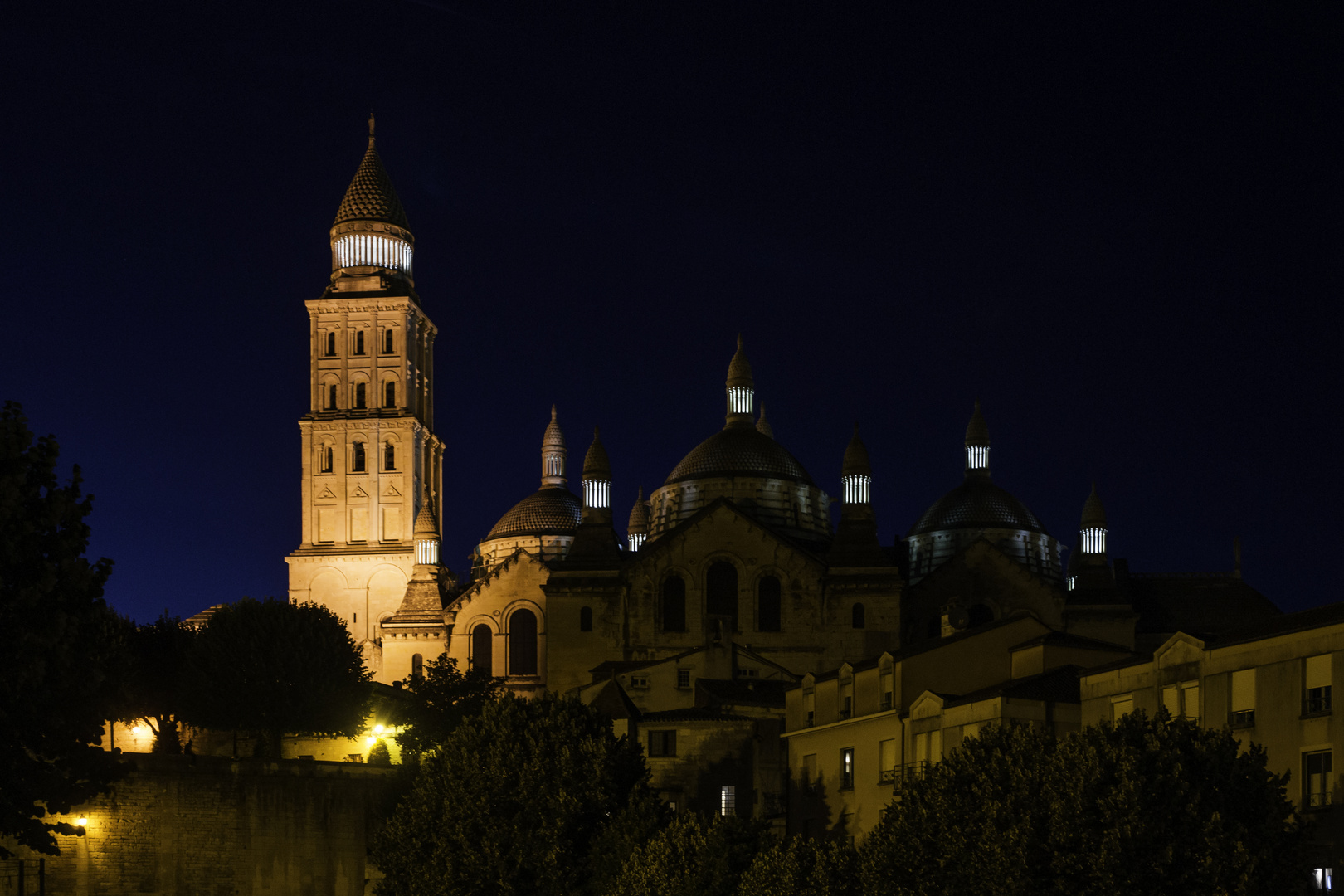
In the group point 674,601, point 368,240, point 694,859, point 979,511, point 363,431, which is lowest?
point 694,859

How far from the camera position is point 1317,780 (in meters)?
37.7

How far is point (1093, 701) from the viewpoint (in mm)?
45094

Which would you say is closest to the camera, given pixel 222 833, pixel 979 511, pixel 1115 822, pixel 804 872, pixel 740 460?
pixel 1115 822

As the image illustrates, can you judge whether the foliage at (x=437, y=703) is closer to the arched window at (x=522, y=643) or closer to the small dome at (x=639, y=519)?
the arched window at (x=522, y=643)

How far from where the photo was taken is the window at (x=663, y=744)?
2394 inches

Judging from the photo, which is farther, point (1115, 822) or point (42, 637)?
point (42, 637)

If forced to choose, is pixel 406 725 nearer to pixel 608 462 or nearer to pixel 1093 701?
pixel 608 462

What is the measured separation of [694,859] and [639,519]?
66.0 meters

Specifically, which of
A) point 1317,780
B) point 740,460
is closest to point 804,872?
point 1317,780

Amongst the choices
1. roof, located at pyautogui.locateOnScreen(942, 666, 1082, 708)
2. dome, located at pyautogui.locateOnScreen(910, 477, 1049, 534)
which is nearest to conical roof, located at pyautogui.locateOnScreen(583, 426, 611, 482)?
dome, located at pyautogui.locateOnScreen(910, 477, 1049, 534)

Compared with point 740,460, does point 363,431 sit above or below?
above

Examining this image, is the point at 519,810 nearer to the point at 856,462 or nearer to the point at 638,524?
the point at 856,462

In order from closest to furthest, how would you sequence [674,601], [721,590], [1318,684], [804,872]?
[1318,684] → [804,872] → [721,590] → [674,601]

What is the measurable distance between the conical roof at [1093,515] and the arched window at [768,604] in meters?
16.0
